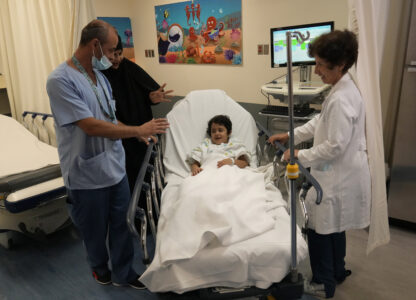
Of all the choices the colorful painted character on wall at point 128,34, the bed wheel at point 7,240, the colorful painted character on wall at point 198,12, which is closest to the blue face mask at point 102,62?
the bed wheel at point 7,240

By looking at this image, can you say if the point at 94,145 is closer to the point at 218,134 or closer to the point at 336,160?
the point at 218,134

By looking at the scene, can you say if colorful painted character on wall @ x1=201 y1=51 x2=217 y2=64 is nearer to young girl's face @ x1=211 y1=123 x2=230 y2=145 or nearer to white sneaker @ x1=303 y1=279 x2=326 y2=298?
young girl's face @ x1=211 y1=123 x2=230 y2=145

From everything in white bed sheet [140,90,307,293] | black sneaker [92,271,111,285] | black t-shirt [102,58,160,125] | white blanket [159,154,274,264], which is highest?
black t-shirt [102,58,160,125]

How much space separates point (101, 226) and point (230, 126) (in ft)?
3.97

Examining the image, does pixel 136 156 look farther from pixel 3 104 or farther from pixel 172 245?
pixel 3 104

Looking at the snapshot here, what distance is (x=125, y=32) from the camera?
173 inches

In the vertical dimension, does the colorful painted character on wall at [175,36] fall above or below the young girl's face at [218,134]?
above

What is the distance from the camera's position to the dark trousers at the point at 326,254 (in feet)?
6.07

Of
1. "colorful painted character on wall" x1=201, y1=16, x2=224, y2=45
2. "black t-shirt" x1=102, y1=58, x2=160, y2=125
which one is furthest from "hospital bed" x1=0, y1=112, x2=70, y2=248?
"colorful painted character on wall" x1=201, y1=16, x2=224, y2=45

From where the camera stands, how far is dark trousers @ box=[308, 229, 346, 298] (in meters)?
1.85

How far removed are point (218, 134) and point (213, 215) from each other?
1.06 metres

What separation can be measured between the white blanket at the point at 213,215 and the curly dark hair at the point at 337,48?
0.77 meters

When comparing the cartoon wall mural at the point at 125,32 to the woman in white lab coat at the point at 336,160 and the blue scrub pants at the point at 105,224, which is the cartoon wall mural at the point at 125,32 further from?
the woman in white lab coat at the point at 336,160

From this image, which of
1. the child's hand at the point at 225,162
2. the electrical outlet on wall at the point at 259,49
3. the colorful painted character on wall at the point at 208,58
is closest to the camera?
the child's hand at the point at 225,162
